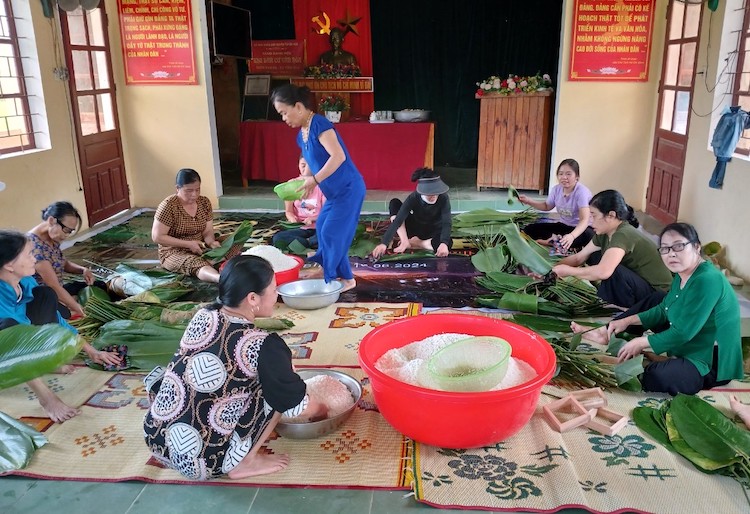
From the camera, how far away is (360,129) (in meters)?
6.46

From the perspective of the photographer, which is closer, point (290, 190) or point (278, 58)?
point (290, 190)

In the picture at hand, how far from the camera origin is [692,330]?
2186 mm

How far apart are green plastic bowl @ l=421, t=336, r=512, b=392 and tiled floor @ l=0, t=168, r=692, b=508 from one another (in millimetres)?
356

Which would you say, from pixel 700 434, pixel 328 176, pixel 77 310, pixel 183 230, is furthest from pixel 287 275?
pixel 700 434

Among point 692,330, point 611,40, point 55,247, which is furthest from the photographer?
point 611,40

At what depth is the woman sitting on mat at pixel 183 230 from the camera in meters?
3.79

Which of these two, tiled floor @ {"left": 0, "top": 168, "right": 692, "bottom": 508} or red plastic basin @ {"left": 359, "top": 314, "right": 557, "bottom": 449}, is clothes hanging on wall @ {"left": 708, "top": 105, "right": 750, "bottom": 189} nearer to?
red plastic basin @ {"left": 359, "top": 314, "right": 557, "bottom": 449}

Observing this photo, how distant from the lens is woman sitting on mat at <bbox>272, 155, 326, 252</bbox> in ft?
14.7

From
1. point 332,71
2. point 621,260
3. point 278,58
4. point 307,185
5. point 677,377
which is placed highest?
point 278,58

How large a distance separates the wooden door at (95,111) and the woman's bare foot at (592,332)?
4390mm

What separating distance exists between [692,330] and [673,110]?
3799mm

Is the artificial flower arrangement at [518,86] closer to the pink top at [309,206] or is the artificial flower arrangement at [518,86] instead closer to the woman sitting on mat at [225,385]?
the pink top at [309,206]

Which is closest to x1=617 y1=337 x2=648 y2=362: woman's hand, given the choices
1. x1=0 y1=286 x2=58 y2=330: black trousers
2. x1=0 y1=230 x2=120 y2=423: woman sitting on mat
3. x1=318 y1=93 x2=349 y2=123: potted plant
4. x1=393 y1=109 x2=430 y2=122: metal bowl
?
x1=0 y1=230 x2=120 y2=423: woman sitting on mat

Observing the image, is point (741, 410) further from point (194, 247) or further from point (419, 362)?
point (194, 247)
